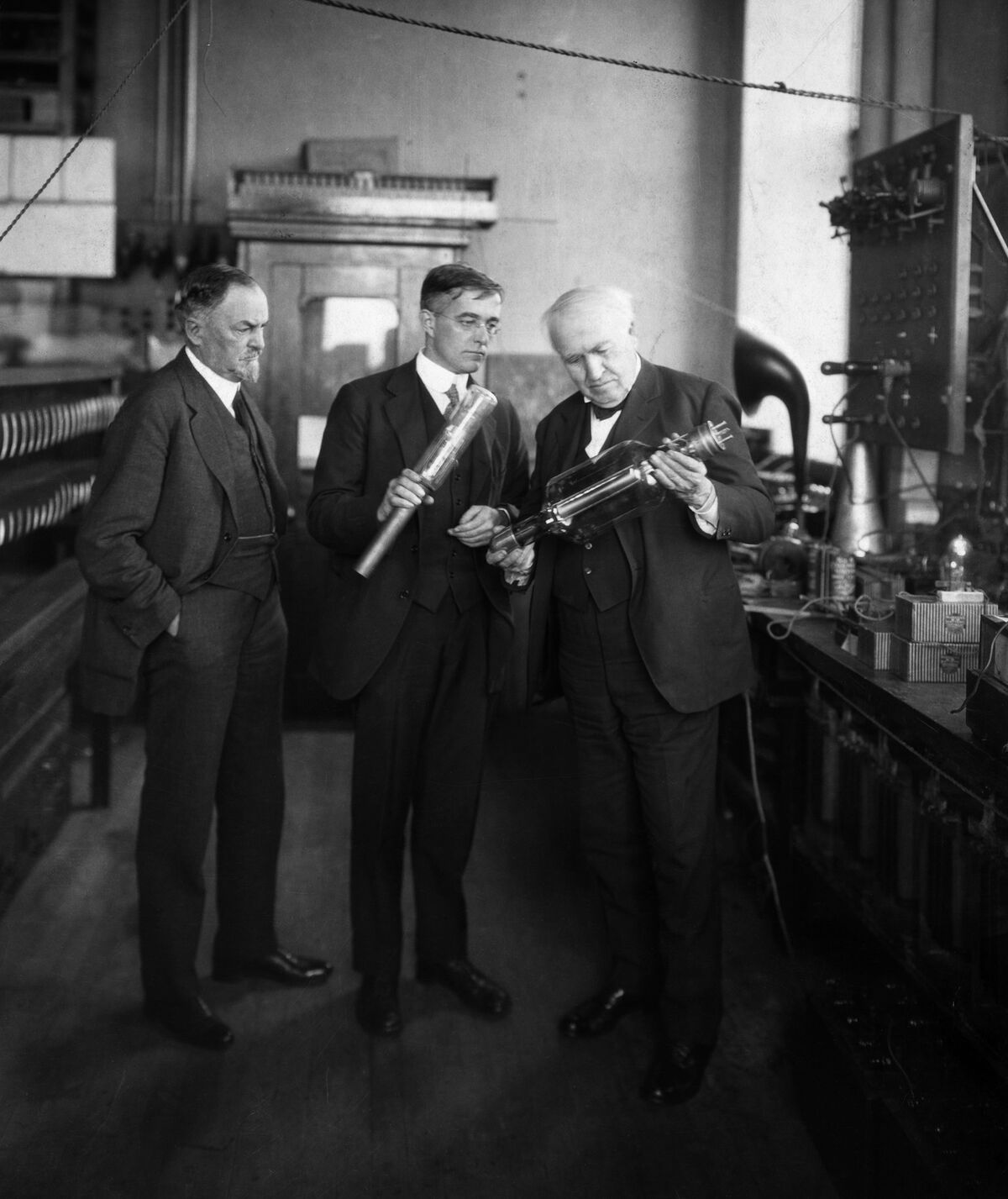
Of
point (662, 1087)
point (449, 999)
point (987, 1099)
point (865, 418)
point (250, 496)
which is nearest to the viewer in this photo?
point (987, 1099)

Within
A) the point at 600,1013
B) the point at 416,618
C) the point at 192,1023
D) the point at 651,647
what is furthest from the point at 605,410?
the point at 192,1023

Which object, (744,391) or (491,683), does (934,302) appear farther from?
(491,683)

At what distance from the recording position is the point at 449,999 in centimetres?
333

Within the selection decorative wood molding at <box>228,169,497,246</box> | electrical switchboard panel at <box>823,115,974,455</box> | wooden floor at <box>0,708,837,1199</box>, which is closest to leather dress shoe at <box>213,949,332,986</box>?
wooden floor at <box>0,708,837,1199</box>

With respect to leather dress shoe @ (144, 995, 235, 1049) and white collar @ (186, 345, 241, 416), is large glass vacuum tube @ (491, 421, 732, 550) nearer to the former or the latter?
white collar @ (186, 345, 241, 416)

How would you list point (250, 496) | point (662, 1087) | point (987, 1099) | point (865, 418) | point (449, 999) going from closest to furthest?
point (987, 1099) → point (662, 1087) → point (250, 496) → point (449, 999) → point (865, 418)

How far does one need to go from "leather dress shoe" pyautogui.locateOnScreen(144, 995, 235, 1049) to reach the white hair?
178cm

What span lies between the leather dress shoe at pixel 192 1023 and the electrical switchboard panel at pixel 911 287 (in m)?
2.33

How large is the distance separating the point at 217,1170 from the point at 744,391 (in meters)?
2.50

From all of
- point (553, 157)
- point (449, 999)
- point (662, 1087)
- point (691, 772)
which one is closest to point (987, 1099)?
point (662, 1087)

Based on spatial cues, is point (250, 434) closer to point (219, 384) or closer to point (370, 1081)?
point (219, 384)

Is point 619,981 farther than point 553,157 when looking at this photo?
No

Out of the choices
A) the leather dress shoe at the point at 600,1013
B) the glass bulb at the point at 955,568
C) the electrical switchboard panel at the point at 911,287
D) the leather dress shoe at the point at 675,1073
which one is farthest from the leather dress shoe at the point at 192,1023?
the electrical switchboard panel at the point at 911,287

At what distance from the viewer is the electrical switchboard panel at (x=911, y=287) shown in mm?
3285
